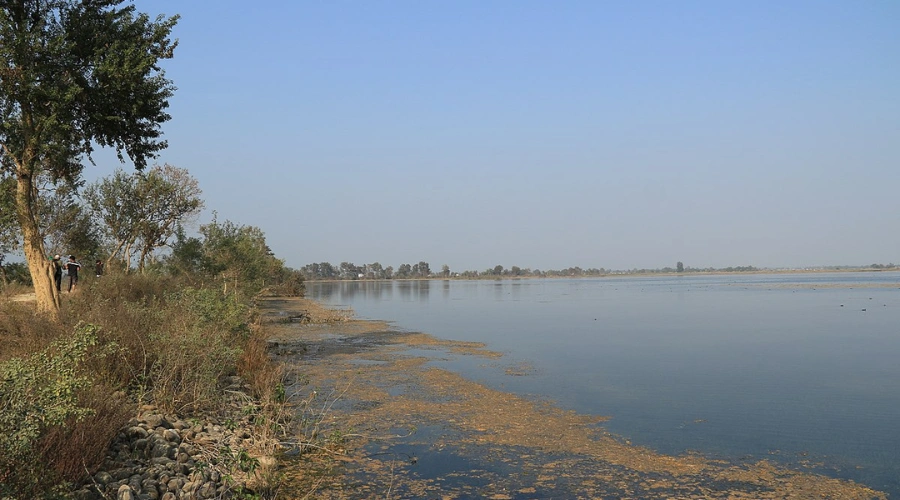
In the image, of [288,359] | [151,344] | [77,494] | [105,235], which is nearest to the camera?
[77,494]

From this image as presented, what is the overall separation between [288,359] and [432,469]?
1444 centimetres

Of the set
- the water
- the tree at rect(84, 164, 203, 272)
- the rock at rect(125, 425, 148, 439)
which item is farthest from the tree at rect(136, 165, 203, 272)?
the rock at rect(125, 425, 148, 439)

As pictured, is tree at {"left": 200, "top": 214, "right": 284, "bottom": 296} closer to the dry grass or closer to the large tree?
the large tree

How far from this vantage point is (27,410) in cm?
697

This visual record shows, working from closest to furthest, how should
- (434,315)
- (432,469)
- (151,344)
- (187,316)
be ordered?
1. (432,469)
2. (151,344)
3. (187,316)
4. (434,315)

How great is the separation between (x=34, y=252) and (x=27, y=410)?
1294 centimetres

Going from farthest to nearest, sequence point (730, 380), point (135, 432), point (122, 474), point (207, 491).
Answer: point (730, 380) → point (135, 432) → point (207, 491) → point (122, 474)

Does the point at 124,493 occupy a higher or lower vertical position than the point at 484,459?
higher

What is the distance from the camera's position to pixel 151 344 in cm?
1295

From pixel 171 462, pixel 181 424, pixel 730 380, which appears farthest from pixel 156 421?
pixel 730 380

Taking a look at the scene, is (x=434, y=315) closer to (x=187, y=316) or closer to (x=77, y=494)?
(x=187, y=316)

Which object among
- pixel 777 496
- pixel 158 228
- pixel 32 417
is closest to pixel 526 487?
pixel 777 496

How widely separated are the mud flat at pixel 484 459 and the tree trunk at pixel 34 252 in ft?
22.9

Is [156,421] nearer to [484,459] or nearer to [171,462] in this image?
[171,462]
